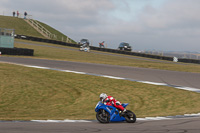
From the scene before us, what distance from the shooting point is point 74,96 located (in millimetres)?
12484

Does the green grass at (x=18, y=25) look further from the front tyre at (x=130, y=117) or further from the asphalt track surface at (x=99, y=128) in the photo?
the asphalt track surface at (x=99, y=128)

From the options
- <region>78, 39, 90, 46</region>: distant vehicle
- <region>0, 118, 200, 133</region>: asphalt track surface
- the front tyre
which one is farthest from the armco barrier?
<region>78, 39, 90, 46</region>: distant vehicle

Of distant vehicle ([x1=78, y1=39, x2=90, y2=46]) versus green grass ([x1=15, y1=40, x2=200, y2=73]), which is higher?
distant vehicle ([x1=78, y1=39, x2=90, y2=46])

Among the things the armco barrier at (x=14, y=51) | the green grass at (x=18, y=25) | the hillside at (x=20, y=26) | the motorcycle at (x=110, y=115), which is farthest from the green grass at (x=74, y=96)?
the green grass at (x=18, y=25)

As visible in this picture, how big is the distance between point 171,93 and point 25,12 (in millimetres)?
73720

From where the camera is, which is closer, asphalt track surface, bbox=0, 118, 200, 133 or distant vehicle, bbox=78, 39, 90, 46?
asphalt track surface, bbox=0, 118, 200, 133

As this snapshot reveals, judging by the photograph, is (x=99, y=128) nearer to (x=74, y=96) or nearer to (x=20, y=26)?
(x=74, y=96)


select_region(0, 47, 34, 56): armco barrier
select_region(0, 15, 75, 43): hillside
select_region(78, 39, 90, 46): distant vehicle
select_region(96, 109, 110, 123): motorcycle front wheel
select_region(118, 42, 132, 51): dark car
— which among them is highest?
select_region(0, 15, 75, 43): hillside

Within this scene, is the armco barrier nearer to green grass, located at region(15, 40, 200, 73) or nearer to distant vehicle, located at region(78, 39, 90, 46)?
green grass, located at region(15, 40, 200, 73)

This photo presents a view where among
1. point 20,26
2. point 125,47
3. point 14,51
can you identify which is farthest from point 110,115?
point 20,26

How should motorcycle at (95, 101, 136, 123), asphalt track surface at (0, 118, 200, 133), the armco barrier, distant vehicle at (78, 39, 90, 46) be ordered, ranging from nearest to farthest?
asphalt track surface at (0, 118, 200, 133) → motorcycle at (95, 101, 136, 123) → the armco barrier → distant vehicle at (78, 39, 90, 46)

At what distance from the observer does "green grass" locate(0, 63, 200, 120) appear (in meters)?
9.88

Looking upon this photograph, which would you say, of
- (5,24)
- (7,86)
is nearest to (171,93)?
(7,86)

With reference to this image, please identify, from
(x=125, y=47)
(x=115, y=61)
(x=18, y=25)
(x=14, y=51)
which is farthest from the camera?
(x=18, y=25)
